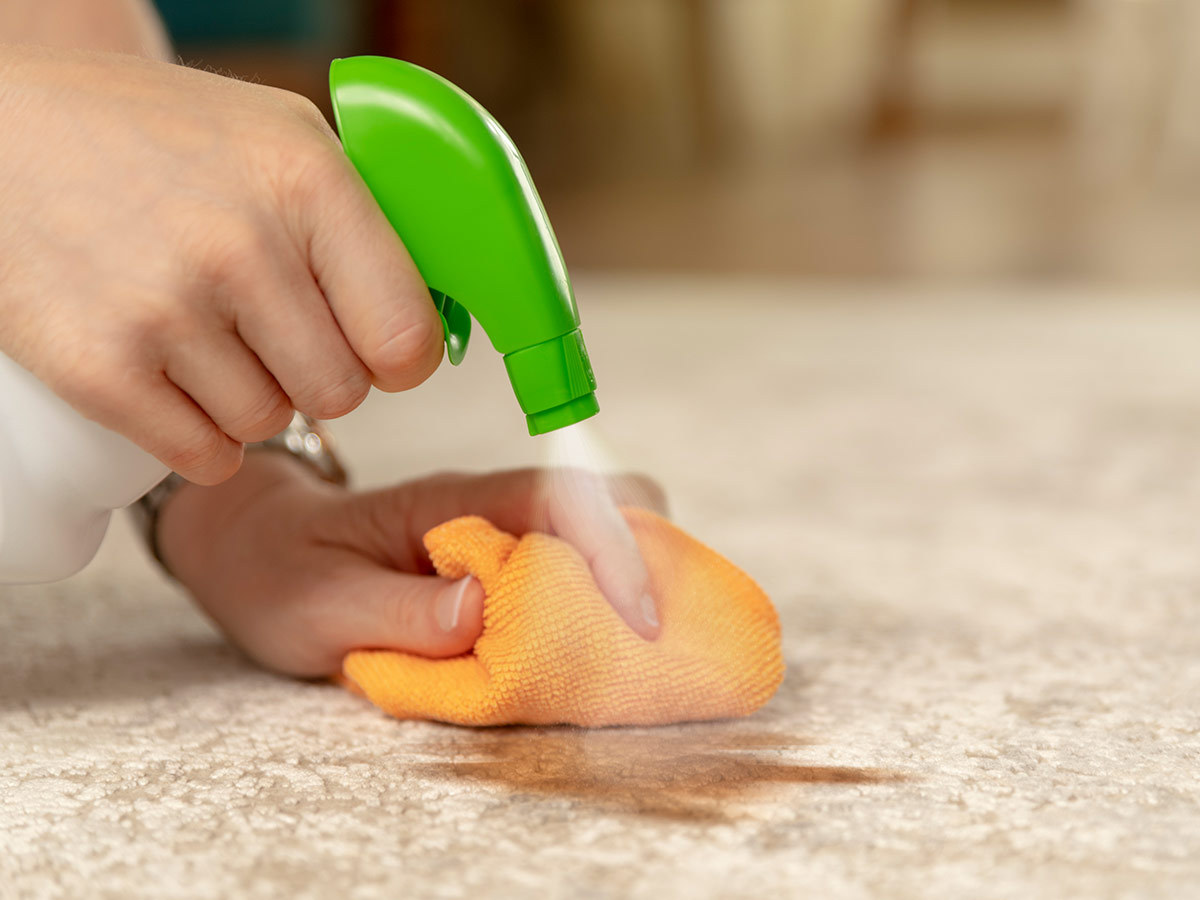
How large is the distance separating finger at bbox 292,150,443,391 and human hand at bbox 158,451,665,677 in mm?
106

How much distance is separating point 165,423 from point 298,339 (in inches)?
2.0

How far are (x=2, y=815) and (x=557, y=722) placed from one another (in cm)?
19

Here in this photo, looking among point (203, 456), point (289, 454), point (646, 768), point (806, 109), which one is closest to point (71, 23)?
point (289, 454)

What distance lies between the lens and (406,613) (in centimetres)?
47

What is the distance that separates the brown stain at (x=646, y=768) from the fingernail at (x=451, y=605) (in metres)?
0.04

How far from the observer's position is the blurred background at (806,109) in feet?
8.52

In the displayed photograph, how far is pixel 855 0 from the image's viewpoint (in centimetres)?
374

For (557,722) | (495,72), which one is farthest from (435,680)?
(495,72)

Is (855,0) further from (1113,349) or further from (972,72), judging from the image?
(1113,349)

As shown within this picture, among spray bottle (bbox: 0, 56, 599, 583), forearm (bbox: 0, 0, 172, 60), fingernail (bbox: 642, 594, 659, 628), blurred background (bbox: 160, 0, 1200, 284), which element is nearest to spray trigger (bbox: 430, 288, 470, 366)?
spray bottle (bbox: 0, 56, 599, 583)

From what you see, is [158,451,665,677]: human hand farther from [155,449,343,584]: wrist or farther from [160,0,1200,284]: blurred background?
[160,0,1200,284]: blurred background

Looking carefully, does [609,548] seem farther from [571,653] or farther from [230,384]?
[230,384]

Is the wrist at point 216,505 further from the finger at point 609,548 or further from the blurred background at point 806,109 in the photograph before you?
the blurred background at point 806,109

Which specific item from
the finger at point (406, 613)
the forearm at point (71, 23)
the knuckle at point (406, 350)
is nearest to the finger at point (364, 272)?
the knuckle at point (406, 350)
